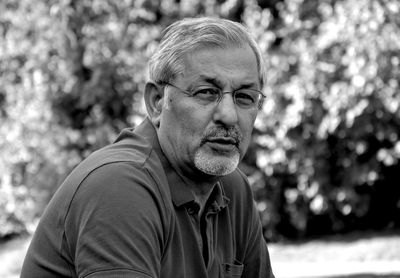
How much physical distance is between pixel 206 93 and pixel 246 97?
0.48 feet

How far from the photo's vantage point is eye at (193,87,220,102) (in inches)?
97.9

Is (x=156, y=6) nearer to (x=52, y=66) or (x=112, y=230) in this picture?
(x=52, y=66)

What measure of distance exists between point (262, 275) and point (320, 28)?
3.60 m

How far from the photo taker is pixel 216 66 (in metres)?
2.47

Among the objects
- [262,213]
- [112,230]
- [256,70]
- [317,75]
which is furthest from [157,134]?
[262,213]

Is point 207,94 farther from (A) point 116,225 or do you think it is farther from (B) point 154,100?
(A) point 116,225

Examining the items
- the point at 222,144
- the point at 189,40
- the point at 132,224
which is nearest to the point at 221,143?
the point at 222,144

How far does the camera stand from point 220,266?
260 centimetres

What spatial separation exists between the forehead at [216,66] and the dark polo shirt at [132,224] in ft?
0.87

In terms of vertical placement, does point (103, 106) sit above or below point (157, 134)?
above

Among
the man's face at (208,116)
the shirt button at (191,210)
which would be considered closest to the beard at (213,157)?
the man's face at (208,116)

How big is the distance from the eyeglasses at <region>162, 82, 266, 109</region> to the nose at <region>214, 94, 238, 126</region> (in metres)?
0.02

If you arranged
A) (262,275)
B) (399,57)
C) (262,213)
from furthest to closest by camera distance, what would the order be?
1. (262,213)
2. (399,57)
3. (262,275)

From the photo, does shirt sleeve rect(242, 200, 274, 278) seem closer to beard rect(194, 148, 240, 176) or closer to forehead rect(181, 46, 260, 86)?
beard rect(194, 148, 240, 176)
